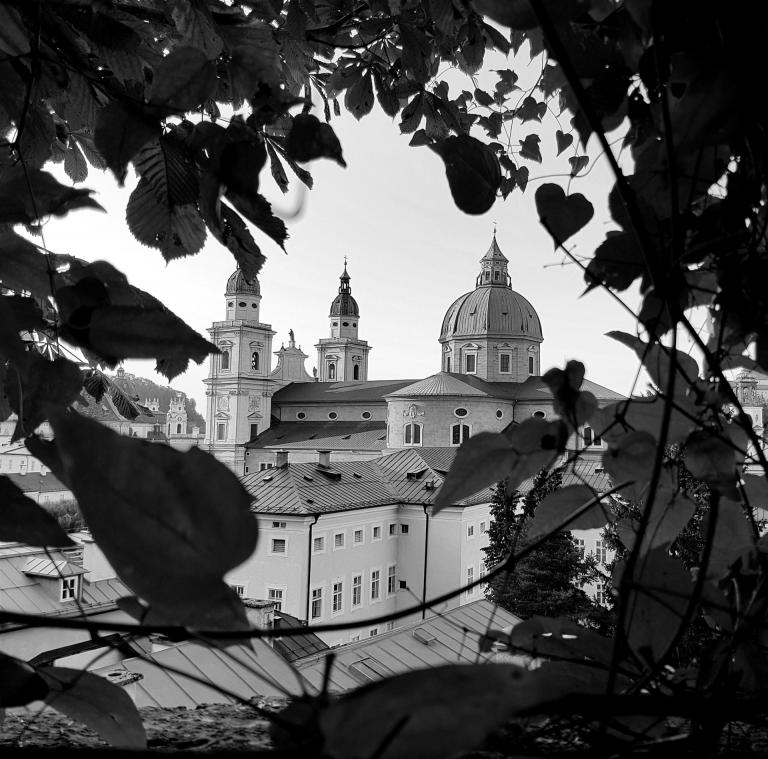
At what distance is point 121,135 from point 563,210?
0.93ft

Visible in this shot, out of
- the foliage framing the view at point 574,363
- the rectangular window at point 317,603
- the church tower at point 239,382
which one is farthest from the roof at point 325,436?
the foliage framing the view at point 574,363

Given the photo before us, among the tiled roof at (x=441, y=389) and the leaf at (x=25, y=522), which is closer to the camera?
the leaf at (x=25, y=522)

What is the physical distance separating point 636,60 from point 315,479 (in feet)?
41.1

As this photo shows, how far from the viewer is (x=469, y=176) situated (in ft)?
1.30

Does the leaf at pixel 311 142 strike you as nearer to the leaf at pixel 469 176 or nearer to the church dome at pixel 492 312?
the leaf at pixel 469 176

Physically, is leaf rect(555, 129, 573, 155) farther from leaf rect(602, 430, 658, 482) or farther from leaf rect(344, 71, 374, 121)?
leaf rect(602, 430, 658, 482)

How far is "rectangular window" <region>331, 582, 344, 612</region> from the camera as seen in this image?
1214cm

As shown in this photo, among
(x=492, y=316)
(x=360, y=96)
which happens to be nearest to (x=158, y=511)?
(x=360, y=96)

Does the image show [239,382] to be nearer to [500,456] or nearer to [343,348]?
[343,348]

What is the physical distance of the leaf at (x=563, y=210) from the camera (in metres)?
0.42

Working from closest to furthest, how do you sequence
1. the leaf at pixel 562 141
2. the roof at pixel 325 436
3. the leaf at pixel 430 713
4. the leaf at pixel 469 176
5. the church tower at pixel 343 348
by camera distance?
the leaf at pixel 430 713 < the leaf at pixel 469 176 < the leaf at pixel 562 141 < the roof at pixel 325 436 < the church tower at pixel 343 348

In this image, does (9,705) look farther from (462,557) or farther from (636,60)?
(462,557)

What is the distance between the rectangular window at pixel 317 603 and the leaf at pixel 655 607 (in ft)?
38.5

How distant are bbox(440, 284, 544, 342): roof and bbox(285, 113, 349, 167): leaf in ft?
80.3
